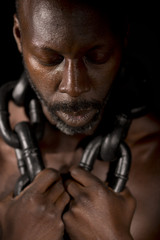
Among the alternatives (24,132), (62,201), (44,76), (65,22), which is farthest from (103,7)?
(62,201)

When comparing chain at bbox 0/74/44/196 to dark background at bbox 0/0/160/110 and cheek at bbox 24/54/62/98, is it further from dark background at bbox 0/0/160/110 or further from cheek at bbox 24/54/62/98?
dark background at bbox 0/0/160/110

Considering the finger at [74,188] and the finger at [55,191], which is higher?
the finger at [55,191]

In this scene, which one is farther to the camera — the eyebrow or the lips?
the lips

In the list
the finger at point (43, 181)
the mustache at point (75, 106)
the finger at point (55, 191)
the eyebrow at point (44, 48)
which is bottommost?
the finger at point (55, 191)

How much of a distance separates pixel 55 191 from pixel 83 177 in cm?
9

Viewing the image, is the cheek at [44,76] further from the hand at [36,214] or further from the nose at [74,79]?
the hand at [36,214]

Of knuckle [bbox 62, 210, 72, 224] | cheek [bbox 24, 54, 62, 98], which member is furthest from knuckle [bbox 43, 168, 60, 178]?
cheek [bbox 24, 54, 62, 98]

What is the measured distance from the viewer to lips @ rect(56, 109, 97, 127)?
1.11 meters

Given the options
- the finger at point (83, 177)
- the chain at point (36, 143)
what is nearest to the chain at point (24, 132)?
the chain at point (36, 143)

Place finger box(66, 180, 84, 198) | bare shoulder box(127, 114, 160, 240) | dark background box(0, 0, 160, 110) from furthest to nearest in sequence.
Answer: dark background box(0, 0, 160, 110) → bare shoulder box(127, 114, 160, 240) → finger box(66, 180, 84, 198)

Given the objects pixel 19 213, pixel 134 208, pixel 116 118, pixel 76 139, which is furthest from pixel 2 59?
pixel 134 208

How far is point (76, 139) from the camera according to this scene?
134cm

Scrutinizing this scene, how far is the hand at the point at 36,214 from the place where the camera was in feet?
3.56

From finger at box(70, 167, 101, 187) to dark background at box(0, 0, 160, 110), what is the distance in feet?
Result: 2.11
